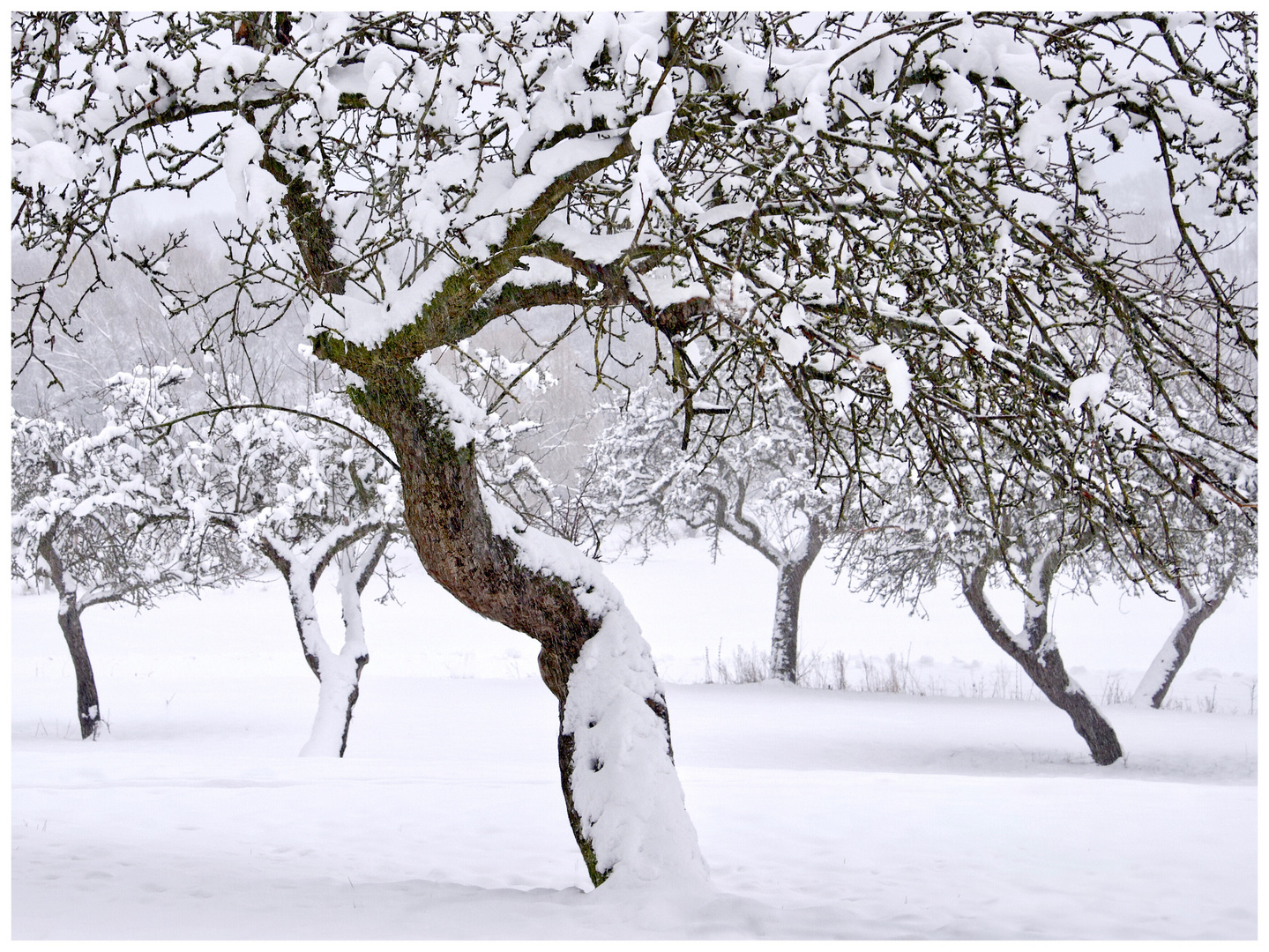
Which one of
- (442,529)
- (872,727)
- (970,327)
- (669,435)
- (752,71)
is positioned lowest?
(872,727)

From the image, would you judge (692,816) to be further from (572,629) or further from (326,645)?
(326,645)

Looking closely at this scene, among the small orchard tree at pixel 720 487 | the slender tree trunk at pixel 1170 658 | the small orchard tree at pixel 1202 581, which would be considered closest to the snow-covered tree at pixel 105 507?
the small orchard tree at pixel 720 487

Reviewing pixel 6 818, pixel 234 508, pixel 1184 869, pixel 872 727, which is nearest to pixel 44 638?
pixel 234 508

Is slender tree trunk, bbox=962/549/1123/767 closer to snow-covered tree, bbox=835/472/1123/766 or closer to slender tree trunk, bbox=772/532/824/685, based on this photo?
snow-covered tree, bbox=835/472/1123/766

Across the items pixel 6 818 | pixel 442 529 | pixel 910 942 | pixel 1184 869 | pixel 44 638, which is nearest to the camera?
pixel 6 818

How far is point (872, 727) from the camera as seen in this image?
47.6 feet

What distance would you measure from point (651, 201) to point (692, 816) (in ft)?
17.0

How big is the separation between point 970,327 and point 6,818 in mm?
3776

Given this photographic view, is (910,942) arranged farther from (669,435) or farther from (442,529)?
(669,435)

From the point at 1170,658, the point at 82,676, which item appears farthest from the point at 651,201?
the point at 1170,658

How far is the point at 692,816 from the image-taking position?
695 cm

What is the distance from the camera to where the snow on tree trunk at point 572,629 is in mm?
4328

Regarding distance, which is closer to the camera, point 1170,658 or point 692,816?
point 692,816

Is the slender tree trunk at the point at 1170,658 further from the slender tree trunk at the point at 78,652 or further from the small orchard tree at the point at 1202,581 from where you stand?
the slender tree trunk at the point at 78,652
